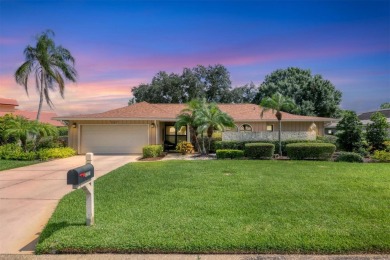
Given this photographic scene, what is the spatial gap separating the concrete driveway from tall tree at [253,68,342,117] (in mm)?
29785

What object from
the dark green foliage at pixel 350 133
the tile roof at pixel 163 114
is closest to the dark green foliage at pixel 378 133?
the dark green foliage at pixel 350 133

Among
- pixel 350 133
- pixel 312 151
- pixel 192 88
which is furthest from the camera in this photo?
pixel 192 88

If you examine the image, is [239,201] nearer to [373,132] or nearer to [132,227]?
[132,227]

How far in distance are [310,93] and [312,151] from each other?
2320 cm

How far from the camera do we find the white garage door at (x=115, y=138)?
55.7 ft

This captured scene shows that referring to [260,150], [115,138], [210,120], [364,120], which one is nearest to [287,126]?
[260,150]

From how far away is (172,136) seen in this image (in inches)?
794

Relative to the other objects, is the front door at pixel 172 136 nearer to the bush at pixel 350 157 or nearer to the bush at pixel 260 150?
the bush at pixel 260 150

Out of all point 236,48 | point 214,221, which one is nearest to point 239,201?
point 214,221

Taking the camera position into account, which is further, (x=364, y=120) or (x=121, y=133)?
(x=364, y=120)

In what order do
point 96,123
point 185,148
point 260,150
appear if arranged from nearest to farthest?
1. point 260,150
2. point 185,148
3. point 96,123

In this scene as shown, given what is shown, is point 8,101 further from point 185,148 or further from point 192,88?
point 185,148

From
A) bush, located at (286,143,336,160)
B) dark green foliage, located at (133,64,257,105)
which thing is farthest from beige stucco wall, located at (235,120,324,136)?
dark green foliage, located at (133,64,257,105)

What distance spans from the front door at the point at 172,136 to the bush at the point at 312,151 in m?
8.84
